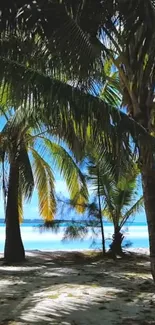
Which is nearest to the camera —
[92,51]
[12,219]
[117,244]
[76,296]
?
[92,51]

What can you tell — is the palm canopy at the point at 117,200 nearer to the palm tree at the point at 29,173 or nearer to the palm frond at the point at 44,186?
the palm tree at the point at 29,173

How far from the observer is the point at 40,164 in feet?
49.9

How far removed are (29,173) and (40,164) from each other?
74.8 inches

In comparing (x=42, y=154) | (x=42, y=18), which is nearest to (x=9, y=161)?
(x=42, y=154)

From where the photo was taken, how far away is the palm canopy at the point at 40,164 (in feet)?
41.3

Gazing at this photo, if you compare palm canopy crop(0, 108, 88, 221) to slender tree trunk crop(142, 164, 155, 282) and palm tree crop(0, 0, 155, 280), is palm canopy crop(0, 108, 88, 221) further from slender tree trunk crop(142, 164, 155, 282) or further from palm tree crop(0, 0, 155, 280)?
slender tree trunk crop(142, 164, 155, 282)

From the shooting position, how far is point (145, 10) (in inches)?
212

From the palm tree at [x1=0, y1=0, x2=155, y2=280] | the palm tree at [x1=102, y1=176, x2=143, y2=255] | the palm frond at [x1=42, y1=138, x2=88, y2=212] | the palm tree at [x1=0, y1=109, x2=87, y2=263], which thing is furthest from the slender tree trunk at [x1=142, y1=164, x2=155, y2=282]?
the palm tree at [x1=102, y1=176, x2=143, y2=255]

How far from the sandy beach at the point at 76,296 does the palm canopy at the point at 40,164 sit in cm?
313

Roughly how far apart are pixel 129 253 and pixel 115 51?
9.36 metres

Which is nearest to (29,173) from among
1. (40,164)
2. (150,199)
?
(40,164)

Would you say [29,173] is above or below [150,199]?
above

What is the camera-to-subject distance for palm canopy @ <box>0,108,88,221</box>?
41.3ft

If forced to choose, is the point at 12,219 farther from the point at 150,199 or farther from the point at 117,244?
the point at 150,199
